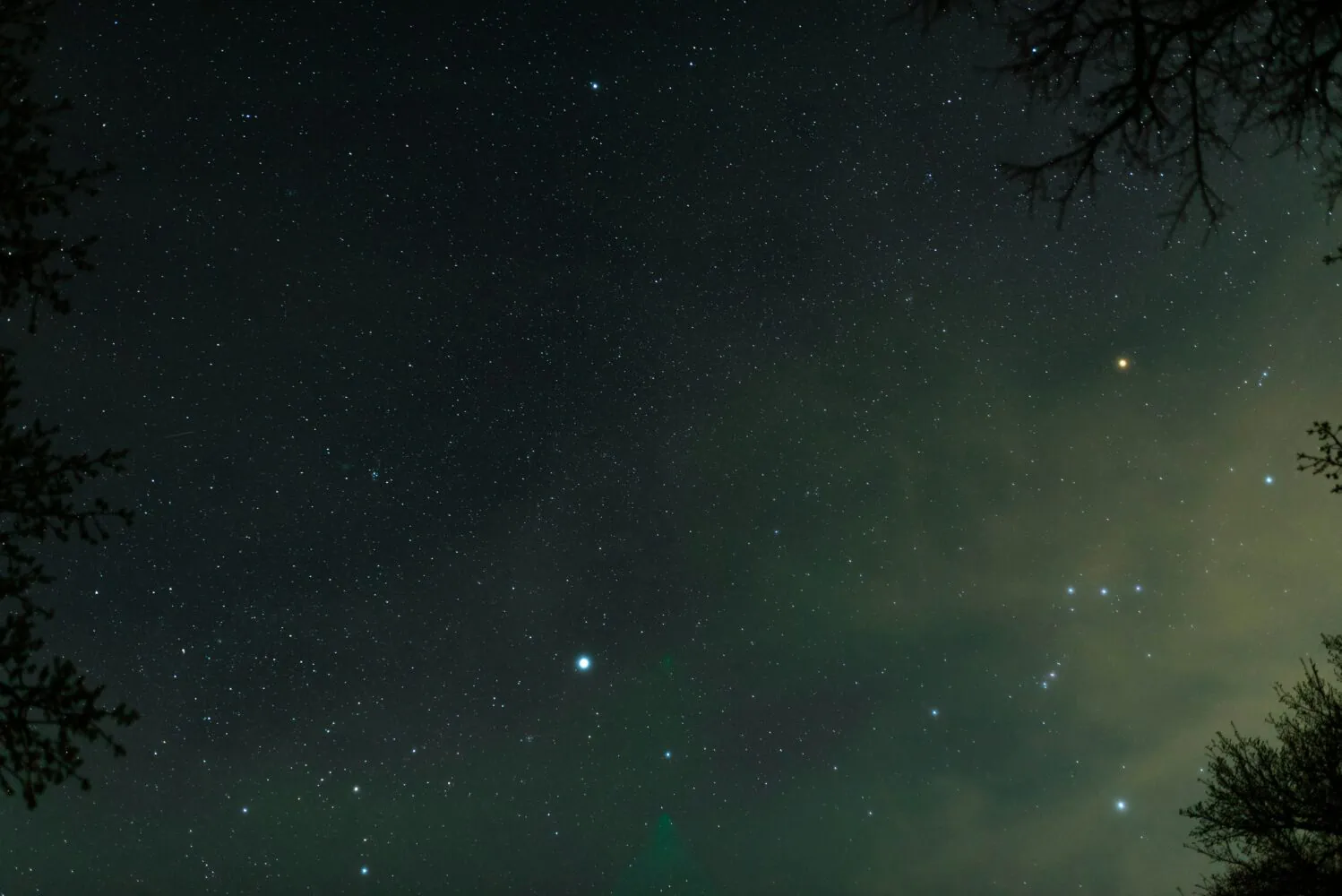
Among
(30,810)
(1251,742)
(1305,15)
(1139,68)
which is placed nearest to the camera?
(1305,15)

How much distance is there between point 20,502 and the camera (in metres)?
4.54

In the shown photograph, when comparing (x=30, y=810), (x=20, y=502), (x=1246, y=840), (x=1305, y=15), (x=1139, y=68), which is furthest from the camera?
(x=1246, y=840)

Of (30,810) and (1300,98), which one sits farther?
(30,810)

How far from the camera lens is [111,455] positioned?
4.69 m

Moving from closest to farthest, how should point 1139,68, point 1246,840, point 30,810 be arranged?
1. point 1139,68
2. point 30,810
3. point 1246,840

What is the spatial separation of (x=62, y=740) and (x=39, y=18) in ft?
12.6

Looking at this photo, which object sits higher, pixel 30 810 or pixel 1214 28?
pixel 1214 28

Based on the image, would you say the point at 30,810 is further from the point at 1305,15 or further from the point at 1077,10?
the point at 1305,15

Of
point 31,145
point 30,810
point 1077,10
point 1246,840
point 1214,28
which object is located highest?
point 31,145

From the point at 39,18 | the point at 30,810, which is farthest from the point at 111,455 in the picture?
the point at 39,18

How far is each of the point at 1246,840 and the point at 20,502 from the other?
46.1 ft

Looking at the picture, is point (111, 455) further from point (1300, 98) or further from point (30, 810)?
point (1300, 98)

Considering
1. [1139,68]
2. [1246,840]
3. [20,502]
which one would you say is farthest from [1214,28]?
[1246,840]

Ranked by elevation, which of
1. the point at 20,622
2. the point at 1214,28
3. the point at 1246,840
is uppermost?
the point at 1214,28
